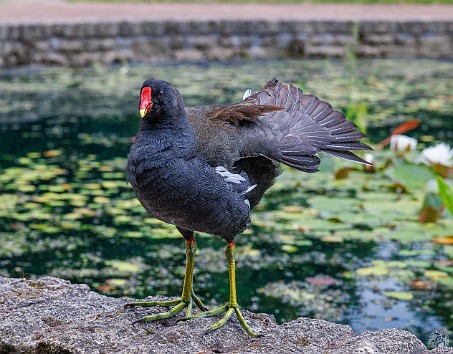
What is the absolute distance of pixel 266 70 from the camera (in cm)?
934

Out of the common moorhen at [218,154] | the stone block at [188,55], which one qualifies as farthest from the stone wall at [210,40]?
the common moorhen at [218,154]

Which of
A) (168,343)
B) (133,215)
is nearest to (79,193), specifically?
(133,215)

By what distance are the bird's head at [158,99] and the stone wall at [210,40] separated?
664cm

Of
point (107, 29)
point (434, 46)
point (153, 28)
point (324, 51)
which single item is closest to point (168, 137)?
point (107, 29)

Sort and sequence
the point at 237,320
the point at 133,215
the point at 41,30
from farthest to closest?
the point at 41,30
the point at 133,215
the point at 237,320

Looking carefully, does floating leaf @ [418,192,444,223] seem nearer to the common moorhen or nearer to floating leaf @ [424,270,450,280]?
floating leaf @ [424,270,450,280]

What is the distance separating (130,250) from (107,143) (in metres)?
2.14

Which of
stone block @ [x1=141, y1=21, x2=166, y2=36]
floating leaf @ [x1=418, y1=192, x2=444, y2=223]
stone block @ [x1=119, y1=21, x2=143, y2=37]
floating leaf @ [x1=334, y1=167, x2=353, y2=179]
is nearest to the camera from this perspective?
floating leaf @ [x1=418, y1=192, x2=444, y2=223]

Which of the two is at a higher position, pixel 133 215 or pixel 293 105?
pixel 293 105

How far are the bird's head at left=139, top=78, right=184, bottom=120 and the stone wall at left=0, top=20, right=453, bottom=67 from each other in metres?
6.64

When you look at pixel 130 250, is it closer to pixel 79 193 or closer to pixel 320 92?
pixel 79 193

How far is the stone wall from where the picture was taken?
8945mm

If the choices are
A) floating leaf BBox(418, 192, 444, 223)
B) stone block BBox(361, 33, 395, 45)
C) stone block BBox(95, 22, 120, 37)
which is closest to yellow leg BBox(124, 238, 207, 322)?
floating leaf BBox(418, 192, 444, 223)

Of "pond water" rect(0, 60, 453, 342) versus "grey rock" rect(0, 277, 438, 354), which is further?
"pond water" rect(0, 60, 453, 342)
